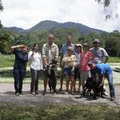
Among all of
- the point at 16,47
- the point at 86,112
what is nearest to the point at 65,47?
the point at 16,47

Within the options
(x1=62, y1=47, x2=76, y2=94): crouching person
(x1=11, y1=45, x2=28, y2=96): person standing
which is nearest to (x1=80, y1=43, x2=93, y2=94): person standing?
(x1=62, y1=47, x2=76, y2=94): crouching person

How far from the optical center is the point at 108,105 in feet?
41.4

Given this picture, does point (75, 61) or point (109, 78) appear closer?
point (109, 78)

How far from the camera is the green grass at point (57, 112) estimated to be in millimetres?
10398

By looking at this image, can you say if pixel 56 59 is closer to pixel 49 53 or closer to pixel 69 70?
pixel 49 53

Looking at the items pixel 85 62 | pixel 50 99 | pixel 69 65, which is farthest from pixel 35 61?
pixel 50 99

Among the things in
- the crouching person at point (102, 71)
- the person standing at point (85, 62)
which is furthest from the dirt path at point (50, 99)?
the person standing at point (85, 62)

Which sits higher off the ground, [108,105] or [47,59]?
[47,59]

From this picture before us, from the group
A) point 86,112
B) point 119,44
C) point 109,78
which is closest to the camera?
point 86,112

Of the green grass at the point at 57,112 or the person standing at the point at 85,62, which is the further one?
the person standing at the point at 85,62

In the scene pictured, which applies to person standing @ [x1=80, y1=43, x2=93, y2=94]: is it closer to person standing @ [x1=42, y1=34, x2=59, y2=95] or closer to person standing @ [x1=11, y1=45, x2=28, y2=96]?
person standing @ [x1=42, y1=34, x2=59, y2=95]

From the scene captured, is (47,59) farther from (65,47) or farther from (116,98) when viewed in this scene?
(116,98)

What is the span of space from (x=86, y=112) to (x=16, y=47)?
4368mm

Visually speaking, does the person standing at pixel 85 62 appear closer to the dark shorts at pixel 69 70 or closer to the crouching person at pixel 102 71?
the dark shorts at pixel 69 70
